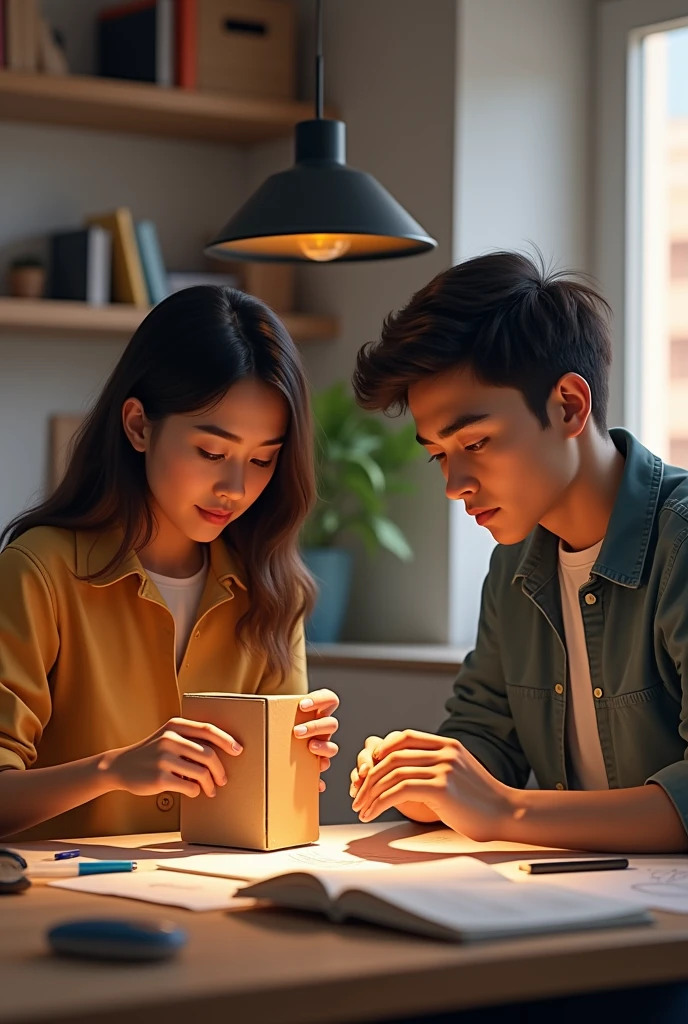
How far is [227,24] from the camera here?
3.57m

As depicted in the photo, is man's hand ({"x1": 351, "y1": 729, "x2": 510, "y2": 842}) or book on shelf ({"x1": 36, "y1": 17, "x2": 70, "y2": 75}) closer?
man's hand ({"x1": 351, "y1": 729, "x2": 510, "y2": 842})

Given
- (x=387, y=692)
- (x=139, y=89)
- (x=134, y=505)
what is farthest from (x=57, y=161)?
(x=134, y=505)

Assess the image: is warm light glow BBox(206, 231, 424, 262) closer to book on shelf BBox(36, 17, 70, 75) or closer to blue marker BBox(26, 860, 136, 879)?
blue marker BBox(26, 860, 136, 879)

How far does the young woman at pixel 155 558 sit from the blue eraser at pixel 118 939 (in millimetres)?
639

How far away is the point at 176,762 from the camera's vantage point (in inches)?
58.8

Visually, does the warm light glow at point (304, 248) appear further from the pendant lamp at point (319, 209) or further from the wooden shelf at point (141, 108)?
the wooden shelf at point (141, 108)

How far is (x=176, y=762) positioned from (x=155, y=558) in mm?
442

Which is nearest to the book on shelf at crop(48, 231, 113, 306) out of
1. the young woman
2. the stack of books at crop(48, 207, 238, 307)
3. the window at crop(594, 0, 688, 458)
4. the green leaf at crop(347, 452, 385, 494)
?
the stack of books at crop(48, 207, 238, 307)

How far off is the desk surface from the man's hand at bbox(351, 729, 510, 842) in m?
0.36

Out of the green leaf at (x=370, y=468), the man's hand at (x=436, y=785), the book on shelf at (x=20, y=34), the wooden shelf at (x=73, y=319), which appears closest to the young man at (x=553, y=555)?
the man's hand at (x=436, y=785)

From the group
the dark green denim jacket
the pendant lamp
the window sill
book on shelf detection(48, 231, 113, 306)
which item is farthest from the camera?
book on shelf detection(48, 231, 113, 306)

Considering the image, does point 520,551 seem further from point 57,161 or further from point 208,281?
point 57,161

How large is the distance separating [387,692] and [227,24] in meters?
1.73

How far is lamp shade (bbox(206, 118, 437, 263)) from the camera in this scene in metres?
1.95
